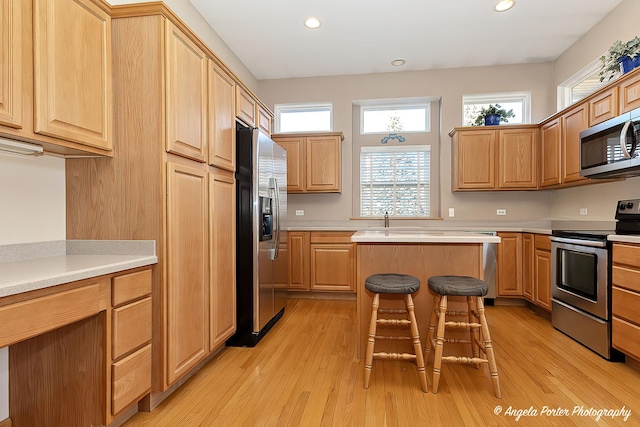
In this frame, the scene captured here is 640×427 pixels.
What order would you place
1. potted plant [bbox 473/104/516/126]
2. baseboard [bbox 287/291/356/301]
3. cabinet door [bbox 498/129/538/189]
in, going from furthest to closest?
baseboard [bbox 287/291/356/301]
potted plant [bbox 473/104/516/126]
cabinet door [bbox 498/129/538/189]

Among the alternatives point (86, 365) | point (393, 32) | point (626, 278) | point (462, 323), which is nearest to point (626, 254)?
point (626, 278)

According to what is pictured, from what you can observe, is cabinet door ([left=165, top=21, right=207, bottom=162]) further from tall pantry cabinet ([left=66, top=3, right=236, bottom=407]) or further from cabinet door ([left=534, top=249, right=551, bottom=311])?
cabinet door ([left=534, top=249, right=551, bottom=311])

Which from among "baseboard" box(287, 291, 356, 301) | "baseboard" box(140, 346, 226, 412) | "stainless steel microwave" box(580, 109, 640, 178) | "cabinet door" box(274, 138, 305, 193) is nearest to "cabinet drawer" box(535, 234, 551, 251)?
"stainless steel microwave" box(580, 109, 640, 178)

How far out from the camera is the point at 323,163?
14.9ft

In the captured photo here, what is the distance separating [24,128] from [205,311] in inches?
56.1

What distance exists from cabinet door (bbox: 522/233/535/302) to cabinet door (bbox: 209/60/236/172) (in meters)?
3.37

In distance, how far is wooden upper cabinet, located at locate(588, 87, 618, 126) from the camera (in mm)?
2896

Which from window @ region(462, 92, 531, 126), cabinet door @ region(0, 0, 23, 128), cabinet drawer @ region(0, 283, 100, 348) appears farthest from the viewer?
window @ region(462, 92, 531, 126)

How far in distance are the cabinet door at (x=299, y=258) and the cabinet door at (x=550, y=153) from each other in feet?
9.72

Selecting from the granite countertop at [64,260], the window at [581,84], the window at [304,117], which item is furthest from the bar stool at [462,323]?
the window at [304,117]

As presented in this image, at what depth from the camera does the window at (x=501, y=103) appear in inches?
Answer: 182

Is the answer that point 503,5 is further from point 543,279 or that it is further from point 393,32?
point 543,279

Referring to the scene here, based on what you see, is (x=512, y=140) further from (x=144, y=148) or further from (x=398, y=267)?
(x=144, y=148)

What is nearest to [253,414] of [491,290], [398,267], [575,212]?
[398,267]
